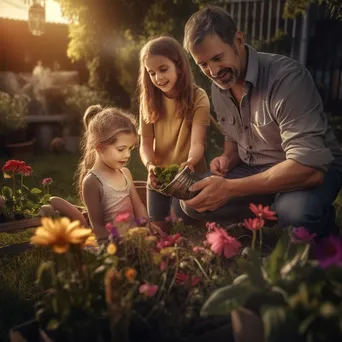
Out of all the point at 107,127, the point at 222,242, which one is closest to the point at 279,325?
the point at 222,242

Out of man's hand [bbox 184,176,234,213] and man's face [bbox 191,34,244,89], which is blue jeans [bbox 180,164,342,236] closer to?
man's hand [bbox 184,176,234,213]

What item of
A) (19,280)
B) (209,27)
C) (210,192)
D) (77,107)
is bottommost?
(19,280)

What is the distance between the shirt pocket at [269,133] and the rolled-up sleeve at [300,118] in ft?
0.40

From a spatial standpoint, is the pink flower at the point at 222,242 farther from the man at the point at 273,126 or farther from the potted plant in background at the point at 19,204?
the potted plant in background at the point at 19,204

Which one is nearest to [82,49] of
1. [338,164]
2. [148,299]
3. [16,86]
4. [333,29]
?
[16,86]

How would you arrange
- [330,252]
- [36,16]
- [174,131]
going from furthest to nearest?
[36,16] → [174,131] → [330,252]

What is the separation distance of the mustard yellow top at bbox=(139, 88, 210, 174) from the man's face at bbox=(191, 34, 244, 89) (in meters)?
0.69

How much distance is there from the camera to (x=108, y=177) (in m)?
3.02

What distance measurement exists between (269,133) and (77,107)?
5.30 m

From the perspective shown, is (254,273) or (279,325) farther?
(254,273)

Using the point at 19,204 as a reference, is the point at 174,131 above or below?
above

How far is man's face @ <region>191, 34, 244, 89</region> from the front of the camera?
2.58 meters

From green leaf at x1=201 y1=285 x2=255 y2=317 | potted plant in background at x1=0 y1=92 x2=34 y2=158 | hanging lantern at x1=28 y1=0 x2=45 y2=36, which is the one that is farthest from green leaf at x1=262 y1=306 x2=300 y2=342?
hanging lantern at x1=28 y1=0 x2=45 y2=36

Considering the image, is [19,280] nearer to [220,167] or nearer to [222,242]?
[220,167]
